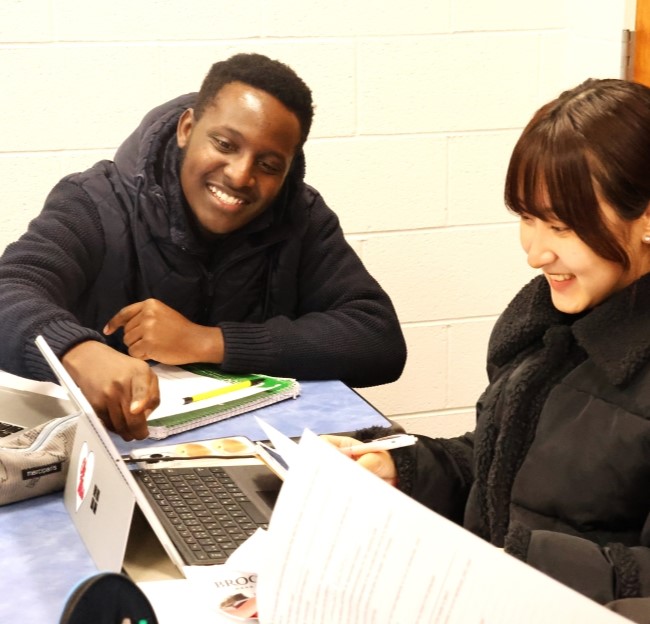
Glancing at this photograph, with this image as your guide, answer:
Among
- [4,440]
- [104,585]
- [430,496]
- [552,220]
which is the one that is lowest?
[430,496]

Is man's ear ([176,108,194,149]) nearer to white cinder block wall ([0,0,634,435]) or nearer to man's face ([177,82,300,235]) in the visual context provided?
man's face ([177,82,300,235])

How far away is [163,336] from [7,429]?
42 cm

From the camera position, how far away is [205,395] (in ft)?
5.89

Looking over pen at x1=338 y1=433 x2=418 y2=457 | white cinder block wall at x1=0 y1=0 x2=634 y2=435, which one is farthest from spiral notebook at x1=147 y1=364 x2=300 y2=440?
white cinder block wall at x1=0 y1=0 x2=634 y2=435

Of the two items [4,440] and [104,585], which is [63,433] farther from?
[104,585]

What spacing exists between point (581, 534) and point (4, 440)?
29.1 inches

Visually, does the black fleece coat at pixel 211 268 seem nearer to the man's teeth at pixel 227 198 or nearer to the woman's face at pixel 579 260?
the man's teeth at pixel 227 198

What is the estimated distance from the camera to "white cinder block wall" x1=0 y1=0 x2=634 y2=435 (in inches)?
105

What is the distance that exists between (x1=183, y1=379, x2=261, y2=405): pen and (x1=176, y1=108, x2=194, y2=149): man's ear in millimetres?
526

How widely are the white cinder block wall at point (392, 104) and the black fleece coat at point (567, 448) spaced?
1506 millimetres

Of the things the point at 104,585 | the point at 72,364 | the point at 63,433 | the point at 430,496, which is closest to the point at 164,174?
the point at 72,364

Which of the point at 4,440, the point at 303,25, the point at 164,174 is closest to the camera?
the point at 4,440

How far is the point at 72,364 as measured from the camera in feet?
5.52

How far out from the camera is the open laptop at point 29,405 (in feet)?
5.20
